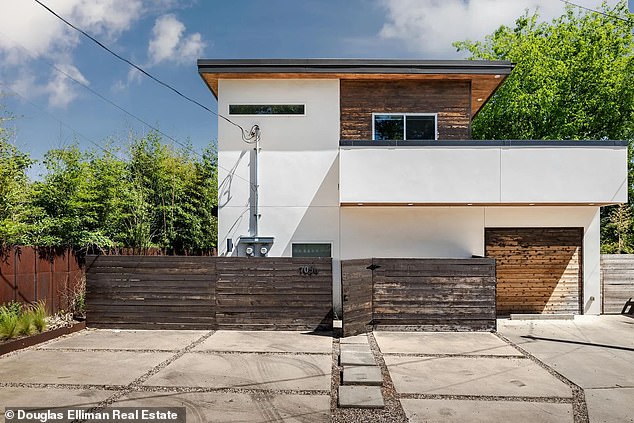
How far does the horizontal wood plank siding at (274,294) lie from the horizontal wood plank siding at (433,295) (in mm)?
1158

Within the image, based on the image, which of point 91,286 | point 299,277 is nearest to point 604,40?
point 299,277

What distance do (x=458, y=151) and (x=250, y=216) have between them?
5233 mm

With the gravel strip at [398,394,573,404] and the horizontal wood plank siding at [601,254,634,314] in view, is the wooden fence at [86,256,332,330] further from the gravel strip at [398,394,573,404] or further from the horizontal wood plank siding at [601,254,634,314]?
the horizontal wood plank siding at [601,254,634,314]

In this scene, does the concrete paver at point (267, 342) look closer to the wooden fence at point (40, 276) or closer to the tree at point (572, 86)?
the wooden fence at point (40, 276)

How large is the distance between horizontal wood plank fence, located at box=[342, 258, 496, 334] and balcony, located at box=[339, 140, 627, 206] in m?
1.51

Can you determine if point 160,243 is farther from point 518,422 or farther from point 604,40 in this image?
point 604,40

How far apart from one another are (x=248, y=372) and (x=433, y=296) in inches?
180

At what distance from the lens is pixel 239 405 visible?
5.25m

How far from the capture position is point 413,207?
11469 mm

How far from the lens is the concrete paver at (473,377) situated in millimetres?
5852

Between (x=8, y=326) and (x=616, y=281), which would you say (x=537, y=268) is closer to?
(x=616, y=281)

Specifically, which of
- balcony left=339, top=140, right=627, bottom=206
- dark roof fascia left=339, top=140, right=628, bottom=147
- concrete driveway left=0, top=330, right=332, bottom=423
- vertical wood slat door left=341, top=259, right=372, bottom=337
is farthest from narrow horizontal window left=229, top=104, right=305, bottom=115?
concrete driveway left=0, top=330, right=332, bottom=423

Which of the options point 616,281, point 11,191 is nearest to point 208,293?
point 11,191

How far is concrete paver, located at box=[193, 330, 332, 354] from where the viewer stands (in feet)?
26.4
